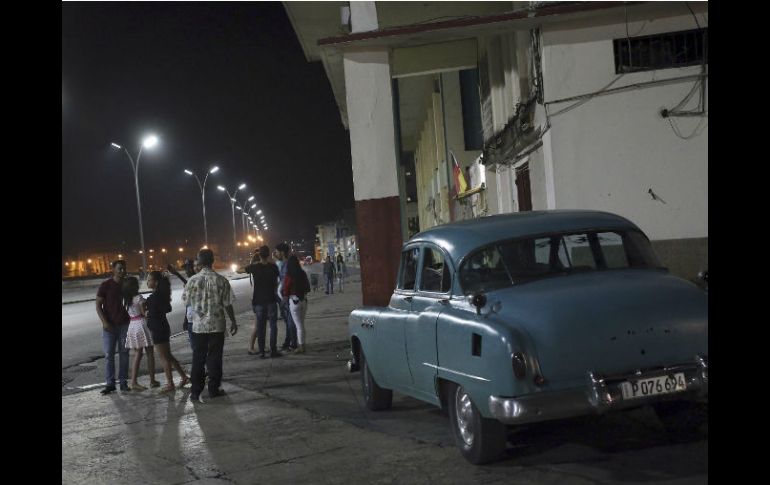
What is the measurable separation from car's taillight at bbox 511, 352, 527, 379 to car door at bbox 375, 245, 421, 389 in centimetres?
171

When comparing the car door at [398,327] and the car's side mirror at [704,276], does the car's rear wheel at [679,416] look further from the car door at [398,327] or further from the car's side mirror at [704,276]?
the car door at [398,327]

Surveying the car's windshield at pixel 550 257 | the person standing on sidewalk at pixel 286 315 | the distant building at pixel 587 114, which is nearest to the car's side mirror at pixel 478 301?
the car's windshield at pixel 550 257

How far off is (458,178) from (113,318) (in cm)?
1538

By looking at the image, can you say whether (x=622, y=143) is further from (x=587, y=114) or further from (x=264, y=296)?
(x=264, y=296)

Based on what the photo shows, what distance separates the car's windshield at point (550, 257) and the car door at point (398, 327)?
90 cm

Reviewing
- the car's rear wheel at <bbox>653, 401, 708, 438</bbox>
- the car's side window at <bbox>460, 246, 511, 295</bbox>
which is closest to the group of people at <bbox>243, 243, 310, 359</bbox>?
the car's side window at <bbox>460, 246, 511, 295</bbox>

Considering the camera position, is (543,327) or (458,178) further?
(458,178)

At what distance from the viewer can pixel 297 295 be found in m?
12.7

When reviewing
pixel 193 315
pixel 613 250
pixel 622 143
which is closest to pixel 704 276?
pixel 613 250

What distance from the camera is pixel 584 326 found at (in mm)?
4996

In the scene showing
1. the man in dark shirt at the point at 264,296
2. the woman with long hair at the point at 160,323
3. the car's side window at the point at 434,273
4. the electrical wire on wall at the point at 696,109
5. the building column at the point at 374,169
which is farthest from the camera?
the building column at the point at 374,169

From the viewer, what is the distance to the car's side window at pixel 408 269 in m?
6.88
